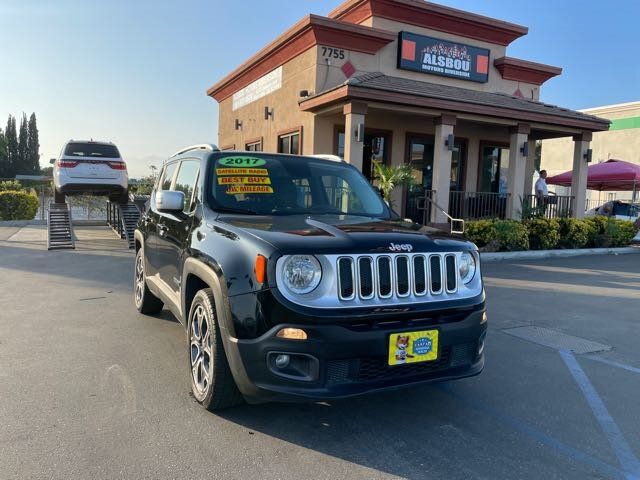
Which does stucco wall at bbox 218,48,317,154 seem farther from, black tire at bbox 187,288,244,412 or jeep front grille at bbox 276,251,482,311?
jeep front grille at bbox 276,251,482,311

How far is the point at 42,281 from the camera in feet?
27.0

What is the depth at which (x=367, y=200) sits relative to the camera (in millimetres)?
4785

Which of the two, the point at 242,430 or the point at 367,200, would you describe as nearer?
the point at 242,430

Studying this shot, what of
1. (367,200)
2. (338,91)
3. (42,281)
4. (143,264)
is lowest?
(42,281)

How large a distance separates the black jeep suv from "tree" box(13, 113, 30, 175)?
8067cm

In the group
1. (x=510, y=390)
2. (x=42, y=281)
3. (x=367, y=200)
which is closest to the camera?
(x=510, y=390)

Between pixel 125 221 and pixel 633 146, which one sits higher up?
pixel 633 146

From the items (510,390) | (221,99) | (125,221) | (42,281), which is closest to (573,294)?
(510,390)

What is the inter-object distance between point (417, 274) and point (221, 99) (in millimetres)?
19018

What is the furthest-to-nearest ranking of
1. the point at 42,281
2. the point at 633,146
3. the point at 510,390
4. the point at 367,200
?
the point at 633,146 → the point at 42,281 → the point at 367,200 → the point at 510,390

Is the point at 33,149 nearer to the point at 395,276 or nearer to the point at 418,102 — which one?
the point at 418,102

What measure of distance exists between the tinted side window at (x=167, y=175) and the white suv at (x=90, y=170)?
27.8 feet

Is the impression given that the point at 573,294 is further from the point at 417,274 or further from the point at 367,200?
the point at 417,274

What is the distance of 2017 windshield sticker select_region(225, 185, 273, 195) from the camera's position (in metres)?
4.21
